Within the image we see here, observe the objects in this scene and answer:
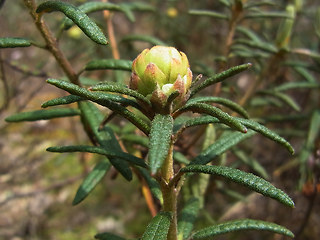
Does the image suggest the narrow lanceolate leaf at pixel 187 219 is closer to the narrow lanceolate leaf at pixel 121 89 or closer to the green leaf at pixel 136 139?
the green leaf at pixel 136 139

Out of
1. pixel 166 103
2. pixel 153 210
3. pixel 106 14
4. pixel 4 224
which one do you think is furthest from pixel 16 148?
pixel 166 103

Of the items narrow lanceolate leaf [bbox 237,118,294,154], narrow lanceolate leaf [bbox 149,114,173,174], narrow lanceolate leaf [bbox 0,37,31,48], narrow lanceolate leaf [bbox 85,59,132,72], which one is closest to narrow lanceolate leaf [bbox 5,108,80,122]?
narrow lanceolate leaf [bbox 85,59,132,72]

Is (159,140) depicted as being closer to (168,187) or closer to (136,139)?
(168,187)

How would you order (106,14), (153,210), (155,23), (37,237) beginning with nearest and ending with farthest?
(153,210) → (106,14) → (37,237) → (155,23)

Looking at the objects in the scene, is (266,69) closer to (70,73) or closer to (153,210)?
(153,210)

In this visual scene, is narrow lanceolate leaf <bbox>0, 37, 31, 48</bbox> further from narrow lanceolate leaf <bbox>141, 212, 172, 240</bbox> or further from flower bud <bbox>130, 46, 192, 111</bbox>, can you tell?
narrow lanceolate leaf <bbox>141, 212, 172, 240</bbox>
